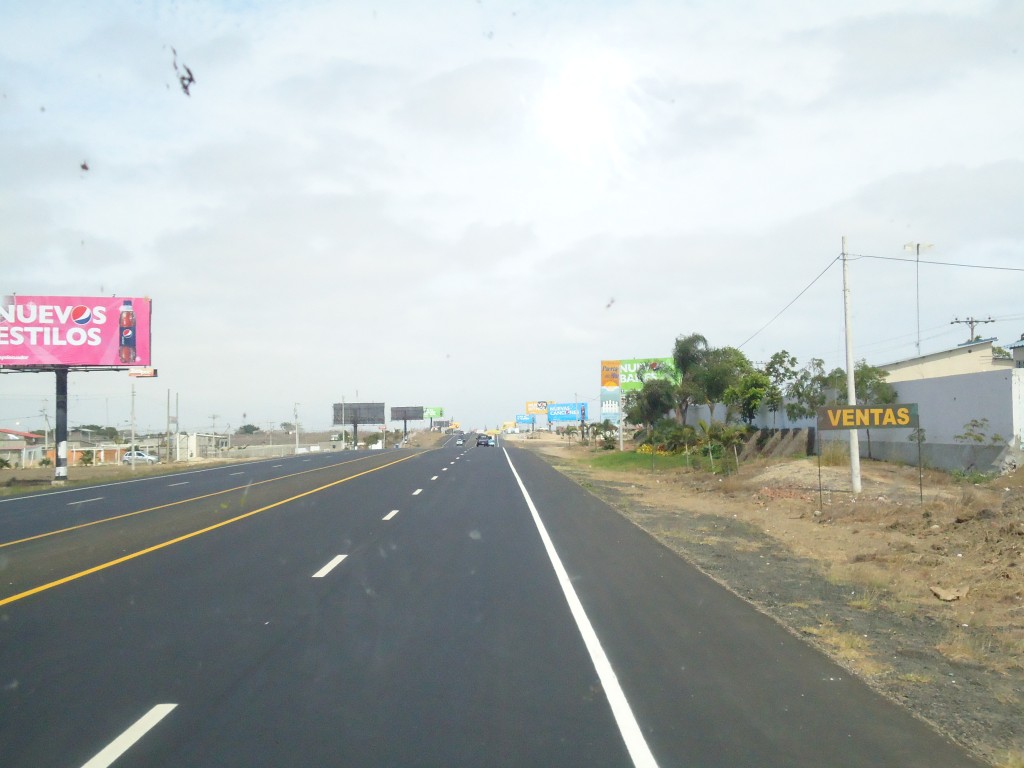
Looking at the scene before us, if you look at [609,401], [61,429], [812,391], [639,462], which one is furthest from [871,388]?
[609,401]

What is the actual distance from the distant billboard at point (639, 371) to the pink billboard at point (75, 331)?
39.4m

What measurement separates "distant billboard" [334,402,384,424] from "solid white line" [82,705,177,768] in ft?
436

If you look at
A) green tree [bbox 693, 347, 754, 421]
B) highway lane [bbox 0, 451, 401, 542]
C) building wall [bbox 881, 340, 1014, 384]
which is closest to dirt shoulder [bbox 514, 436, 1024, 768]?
highway lane [bbox 0, 451, 401, 542]

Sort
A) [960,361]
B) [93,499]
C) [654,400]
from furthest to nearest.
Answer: [654,400] → [960,361] → [93,499]

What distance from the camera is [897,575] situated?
13.3m

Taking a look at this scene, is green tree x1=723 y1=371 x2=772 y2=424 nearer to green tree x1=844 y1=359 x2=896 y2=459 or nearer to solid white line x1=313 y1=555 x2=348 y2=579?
green tree x1=844 y1=359 x2=896 y2=459

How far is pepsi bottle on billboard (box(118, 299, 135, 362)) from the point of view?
50.1 meters

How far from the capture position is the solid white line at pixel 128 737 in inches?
216

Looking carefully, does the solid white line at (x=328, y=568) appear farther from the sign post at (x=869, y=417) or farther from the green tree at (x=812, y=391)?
the green tree at (x=812, y=391)

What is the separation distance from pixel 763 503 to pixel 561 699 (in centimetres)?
1964

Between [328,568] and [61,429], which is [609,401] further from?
[328,568]

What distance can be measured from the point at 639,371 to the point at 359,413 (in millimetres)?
72327

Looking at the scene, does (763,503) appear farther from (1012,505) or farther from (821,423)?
(1012,505)

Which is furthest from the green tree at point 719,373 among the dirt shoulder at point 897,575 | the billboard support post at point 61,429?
the billboard support post at point 61,429
